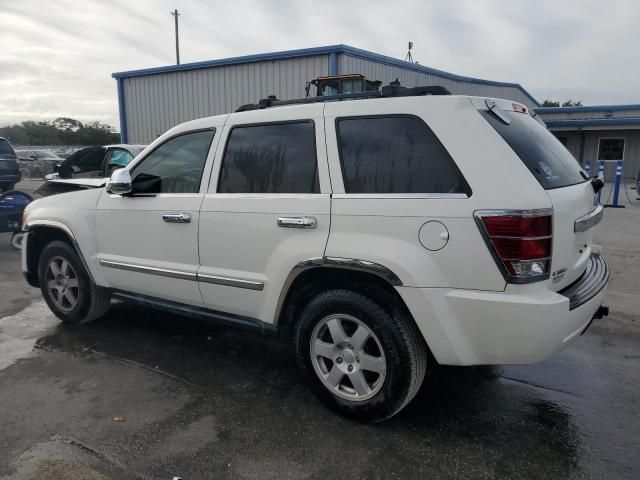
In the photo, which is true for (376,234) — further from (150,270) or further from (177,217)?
(150,270)

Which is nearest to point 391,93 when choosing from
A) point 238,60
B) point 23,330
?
point 23,330

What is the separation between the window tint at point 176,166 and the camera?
3719mm

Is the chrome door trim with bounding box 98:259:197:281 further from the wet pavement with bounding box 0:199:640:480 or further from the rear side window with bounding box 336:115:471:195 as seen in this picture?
the rear side window with bounding box 336:115:471:195

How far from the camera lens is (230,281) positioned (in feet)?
11.2

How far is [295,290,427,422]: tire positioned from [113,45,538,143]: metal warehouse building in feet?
41.6

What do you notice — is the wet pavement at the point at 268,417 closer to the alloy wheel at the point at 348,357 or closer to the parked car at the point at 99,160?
the alloy wheel at the point at 348,357

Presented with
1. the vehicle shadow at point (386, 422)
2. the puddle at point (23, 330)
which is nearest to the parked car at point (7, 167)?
the puddle at point (23, 330)

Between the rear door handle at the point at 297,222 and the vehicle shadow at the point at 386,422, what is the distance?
1190 mm

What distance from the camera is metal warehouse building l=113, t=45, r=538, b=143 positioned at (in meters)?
15.3

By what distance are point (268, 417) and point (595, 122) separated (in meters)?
25.3

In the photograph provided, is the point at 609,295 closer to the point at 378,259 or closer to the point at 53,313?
the point at 378,259

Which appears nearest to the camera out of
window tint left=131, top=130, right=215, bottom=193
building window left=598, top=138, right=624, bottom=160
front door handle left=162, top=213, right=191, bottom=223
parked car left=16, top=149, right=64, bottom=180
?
front door handle left=162, top=213, right=191, bottom=223

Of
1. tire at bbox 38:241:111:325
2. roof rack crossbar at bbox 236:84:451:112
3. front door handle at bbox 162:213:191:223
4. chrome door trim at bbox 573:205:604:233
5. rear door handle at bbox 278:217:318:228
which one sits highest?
roof rack crossbar at bbox 236:84:451:112

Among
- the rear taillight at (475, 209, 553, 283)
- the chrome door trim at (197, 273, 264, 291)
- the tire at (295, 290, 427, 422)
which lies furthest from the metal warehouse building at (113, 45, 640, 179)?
the rear taillight at (475, 209, 553, 283)
